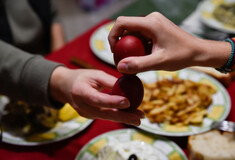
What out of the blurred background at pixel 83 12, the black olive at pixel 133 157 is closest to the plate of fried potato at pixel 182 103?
the black olive at pixel 133 157

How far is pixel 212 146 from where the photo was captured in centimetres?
75

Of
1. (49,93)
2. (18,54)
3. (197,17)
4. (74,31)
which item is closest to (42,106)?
(49,93)

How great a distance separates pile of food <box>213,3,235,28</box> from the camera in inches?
52.3

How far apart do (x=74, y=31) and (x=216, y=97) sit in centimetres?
220

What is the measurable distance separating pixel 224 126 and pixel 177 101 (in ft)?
0.54

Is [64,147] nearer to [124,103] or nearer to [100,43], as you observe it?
[124,103]

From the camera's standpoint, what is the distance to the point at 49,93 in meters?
0.77

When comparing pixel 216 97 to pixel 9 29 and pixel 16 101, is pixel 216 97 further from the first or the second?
pixel 9 29

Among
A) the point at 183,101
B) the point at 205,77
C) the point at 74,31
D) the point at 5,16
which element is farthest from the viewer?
the point at 74,31

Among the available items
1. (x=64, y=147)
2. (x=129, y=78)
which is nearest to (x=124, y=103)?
(x=129, y=78)

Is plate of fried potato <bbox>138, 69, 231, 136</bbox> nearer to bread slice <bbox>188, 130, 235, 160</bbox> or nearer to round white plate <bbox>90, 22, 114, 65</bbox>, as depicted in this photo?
bread slice <bbox>188, 130, 235, 160</bbox>

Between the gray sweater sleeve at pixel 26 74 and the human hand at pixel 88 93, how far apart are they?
27mm

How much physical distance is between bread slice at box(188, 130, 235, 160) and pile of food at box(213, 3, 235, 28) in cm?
75

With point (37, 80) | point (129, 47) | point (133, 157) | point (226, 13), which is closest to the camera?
point (129, 47)
